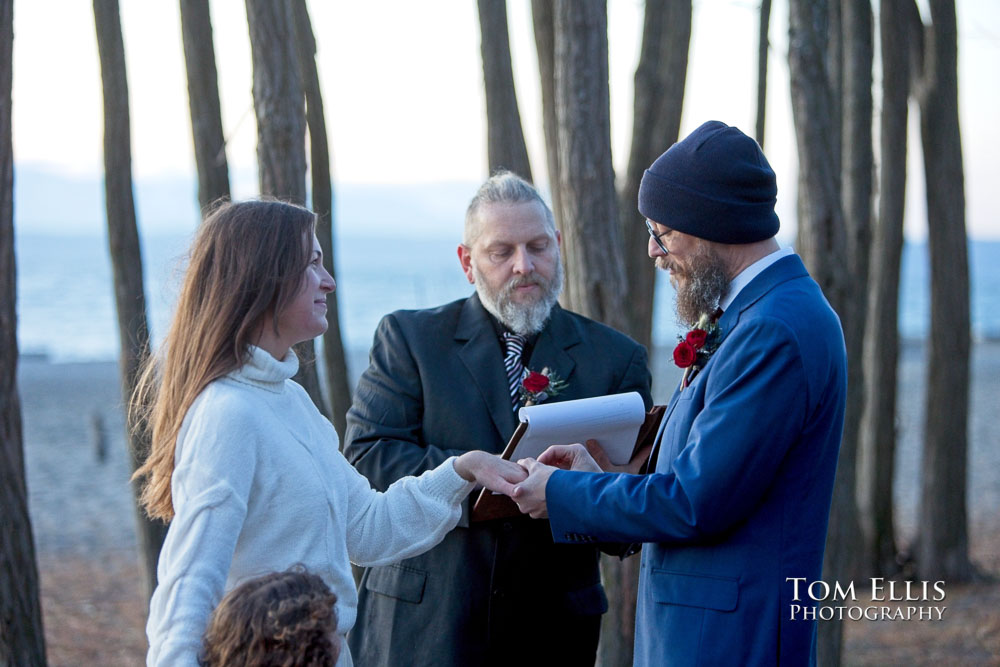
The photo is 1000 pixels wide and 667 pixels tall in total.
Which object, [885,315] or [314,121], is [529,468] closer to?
[314,121]

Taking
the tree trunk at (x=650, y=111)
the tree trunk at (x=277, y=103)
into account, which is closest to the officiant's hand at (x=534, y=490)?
the tree trunk at (x=277, y=103)

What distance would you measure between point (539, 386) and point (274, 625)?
1.41 meters

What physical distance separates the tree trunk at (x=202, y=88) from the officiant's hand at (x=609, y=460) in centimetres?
254

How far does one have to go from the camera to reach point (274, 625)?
203 centimetres

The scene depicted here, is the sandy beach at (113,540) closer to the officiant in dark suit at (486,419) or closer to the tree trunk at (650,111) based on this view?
the officiant in dark suit at (486,419)

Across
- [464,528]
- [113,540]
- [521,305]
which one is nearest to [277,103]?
[521,305]

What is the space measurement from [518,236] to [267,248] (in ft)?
4.01

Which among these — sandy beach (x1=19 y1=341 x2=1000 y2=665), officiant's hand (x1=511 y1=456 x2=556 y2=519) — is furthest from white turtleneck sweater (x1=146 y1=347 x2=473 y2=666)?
sandy beach (x1=19 y1=341 x2=1000 y2=665)

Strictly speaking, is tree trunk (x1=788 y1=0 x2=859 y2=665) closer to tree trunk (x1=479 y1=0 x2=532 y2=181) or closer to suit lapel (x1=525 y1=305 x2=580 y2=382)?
tree trunk (x1=479 y1=0 x2=532 y2=181)

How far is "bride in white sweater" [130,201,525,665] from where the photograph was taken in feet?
6.72

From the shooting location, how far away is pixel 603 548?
3.12 metres

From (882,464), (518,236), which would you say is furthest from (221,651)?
(882,464)

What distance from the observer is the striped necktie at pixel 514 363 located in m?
3.37

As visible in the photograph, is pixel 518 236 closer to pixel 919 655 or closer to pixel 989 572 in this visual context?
pixel 919 655
